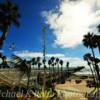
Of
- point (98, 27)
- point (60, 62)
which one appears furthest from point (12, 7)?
Answer: point (60, 62)

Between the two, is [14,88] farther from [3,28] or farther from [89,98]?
[89,98]

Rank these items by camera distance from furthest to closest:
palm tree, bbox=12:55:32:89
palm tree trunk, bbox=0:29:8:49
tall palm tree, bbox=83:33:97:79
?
tall palm tree, bbox=83:33:97:79, palm tree trunk, bbox=0:29:8:49, palm tree, bbox=12:55:32:89

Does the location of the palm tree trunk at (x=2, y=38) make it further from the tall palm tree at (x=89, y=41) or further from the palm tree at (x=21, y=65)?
the tall palm tree at (x=89, y=41)

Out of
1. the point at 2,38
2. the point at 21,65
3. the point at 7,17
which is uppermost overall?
the point at 7,17

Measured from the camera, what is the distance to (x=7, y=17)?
96.6 feet

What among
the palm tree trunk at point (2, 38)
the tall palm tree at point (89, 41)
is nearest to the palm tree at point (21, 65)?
the palm tree trunk at point (2, 38)

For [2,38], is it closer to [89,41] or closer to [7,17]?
[7,17]

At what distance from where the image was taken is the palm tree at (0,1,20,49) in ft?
95.2

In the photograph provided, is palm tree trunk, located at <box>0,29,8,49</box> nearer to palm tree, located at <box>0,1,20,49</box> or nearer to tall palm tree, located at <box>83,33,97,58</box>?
palm tree, located at <box>0,1,20,49</box>

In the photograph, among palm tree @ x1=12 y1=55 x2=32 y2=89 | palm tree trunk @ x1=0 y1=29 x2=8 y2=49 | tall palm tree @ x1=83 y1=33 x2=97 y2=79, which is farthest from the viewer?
tall palm tree @ x1=83 y1=33 x2=97 y2=79

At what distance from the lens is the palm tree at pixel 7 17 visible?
29.0 m

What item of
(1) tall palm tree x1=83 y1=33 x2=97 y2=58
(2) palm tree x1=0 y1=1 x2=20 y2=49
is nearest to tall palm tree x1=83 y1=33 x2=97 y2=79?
(1) tall palm tree x1=83 y1=33 x2=97 y2=58

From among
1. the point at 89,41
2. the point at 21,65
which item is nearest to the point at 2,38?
the point at 21,65

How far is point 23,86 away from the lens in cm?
3016
